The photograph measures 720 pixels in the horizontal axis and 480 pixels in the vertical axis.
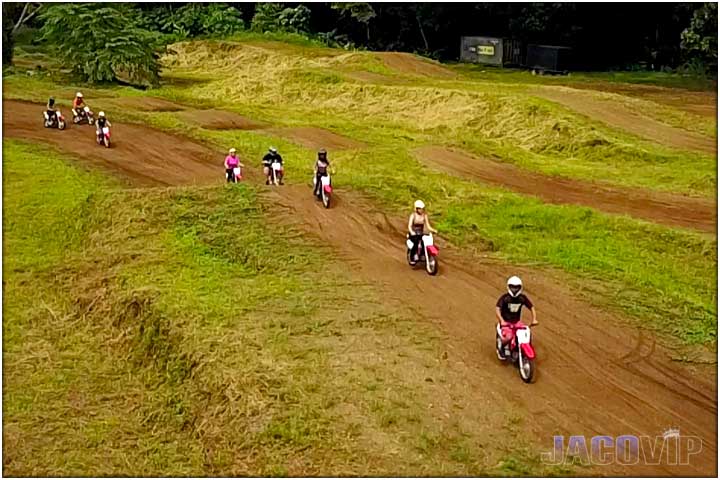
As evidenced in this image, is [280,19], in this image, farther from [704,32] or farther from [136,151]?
[136,151]

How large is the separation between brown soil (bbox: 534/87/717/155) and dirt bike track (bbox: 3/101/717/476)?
50.0ft

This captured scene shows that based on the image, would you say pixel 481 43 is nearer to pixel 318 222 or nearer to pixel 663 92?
pixel 663 92

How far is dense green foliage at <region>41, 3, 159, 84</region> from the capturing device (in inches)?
1692

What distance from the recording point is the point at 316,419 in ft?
33.9

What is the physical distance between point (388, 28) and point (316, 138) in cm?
4047

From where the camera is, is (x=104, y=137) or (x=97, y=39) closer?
(x=104, y=137)

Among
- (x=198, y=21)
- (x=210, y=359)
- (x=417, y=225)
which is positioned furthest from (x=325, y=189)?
(x=198, y=21)

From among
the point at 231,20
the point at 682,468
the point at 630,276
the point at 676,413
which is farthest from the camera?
the point at 231,20

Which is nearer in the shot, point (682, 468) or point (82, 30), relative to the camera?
point (682, 468)

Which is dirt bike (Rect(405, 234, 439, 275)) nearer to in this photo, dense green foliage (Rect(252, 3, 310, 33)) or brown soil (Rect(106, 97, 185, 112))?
brown soil (Rect(106, 97, 185, 112))

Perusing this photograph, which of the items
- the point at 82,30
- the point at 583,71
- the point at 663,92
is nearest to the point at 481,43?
the point at 583,71

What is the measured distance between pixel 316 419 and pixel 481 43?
52.5 meters

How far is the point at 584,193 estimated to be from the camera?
2378 centimetres

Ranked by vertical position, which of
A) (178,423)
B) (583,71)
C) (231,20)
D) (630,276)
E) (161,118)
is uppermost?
(231,20)
